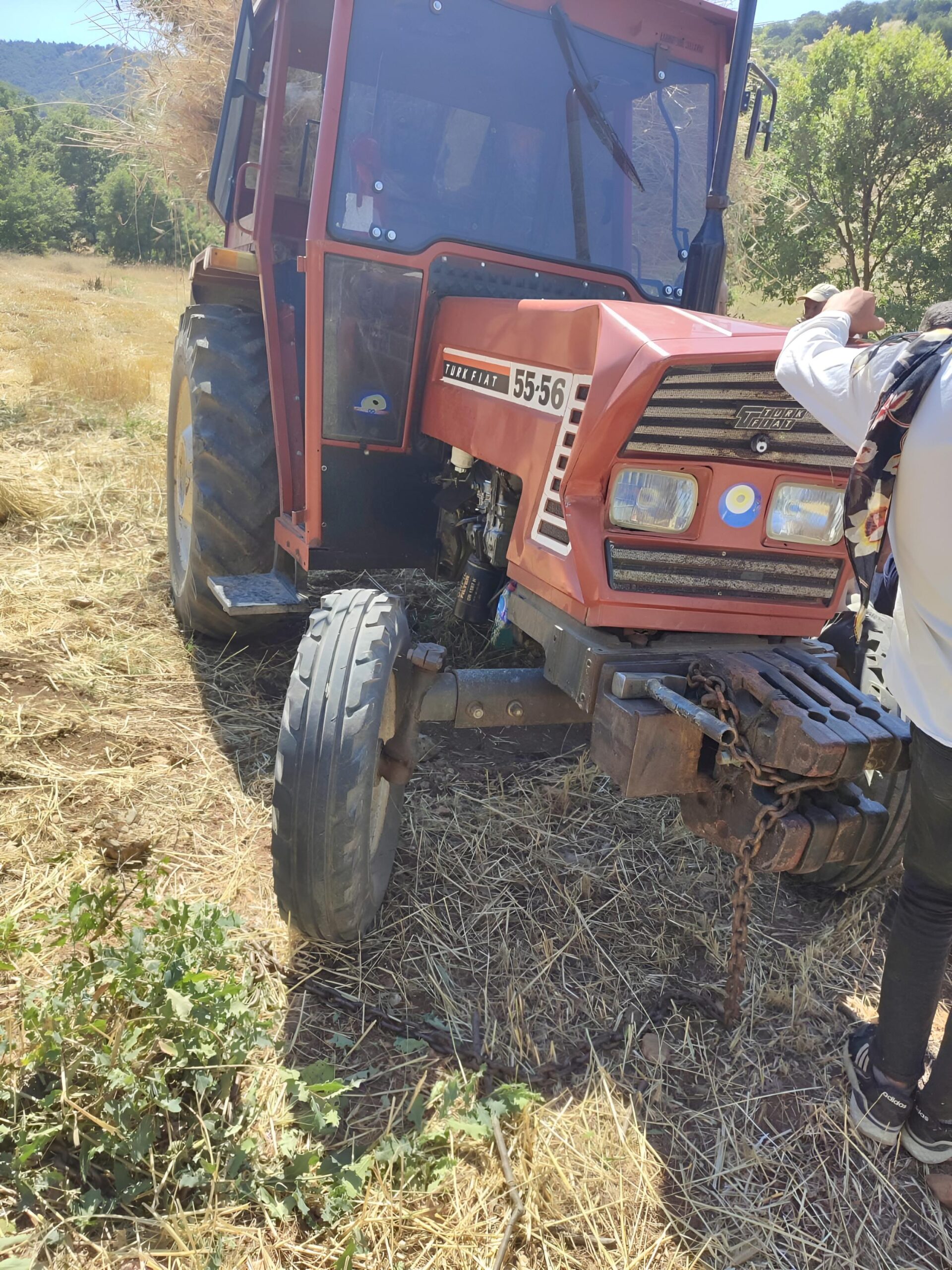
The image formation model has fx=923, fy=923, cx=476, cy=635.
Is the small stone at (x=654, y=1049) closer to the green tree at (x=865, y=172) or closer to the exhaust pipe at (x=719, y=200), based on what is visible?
the exhaust pipe at (x=719, y=200)

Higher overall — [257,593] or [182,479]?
[182,479]

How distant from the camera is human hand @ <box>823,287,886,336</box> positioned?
2.15 meters

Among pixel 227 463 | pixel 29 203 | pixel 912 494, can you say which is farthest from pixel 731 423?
pixel 29 203

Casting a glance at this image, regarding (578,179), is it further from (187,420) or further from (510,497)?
(187,420)

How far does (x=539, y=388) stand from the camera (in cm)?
248

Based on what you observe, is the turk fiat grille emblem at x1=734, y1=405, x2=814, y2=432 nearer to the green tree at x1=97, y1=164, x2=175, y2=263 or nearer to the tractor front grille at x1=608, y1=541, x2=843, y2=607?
the tractor front grille at x1=608, y1=541, x2=843, y2=607

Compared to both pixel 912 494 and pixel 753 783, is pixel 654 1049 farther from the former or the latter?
pixel 912 494

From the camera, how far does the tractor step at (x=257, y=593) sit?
11.4 feet

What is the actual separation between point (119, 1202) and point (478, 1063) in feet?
2.82

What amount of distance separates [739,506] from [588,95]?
5.67 ft

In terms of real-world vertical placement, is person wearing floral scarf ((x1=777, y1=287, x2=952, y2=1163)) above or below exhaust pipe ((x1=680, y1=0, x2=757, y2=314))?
below

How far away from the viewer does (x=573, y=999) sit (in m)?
2.57

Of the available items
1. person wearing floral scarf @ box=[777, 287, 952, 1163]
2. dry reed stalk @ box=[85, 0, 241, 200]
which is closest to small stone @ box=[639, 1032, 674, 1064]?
person wearing floral scarf @ box=[777, 287, 952, 1163]

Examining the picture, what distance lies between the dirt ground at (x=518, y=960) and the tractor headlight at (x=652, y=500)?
1295 mm
